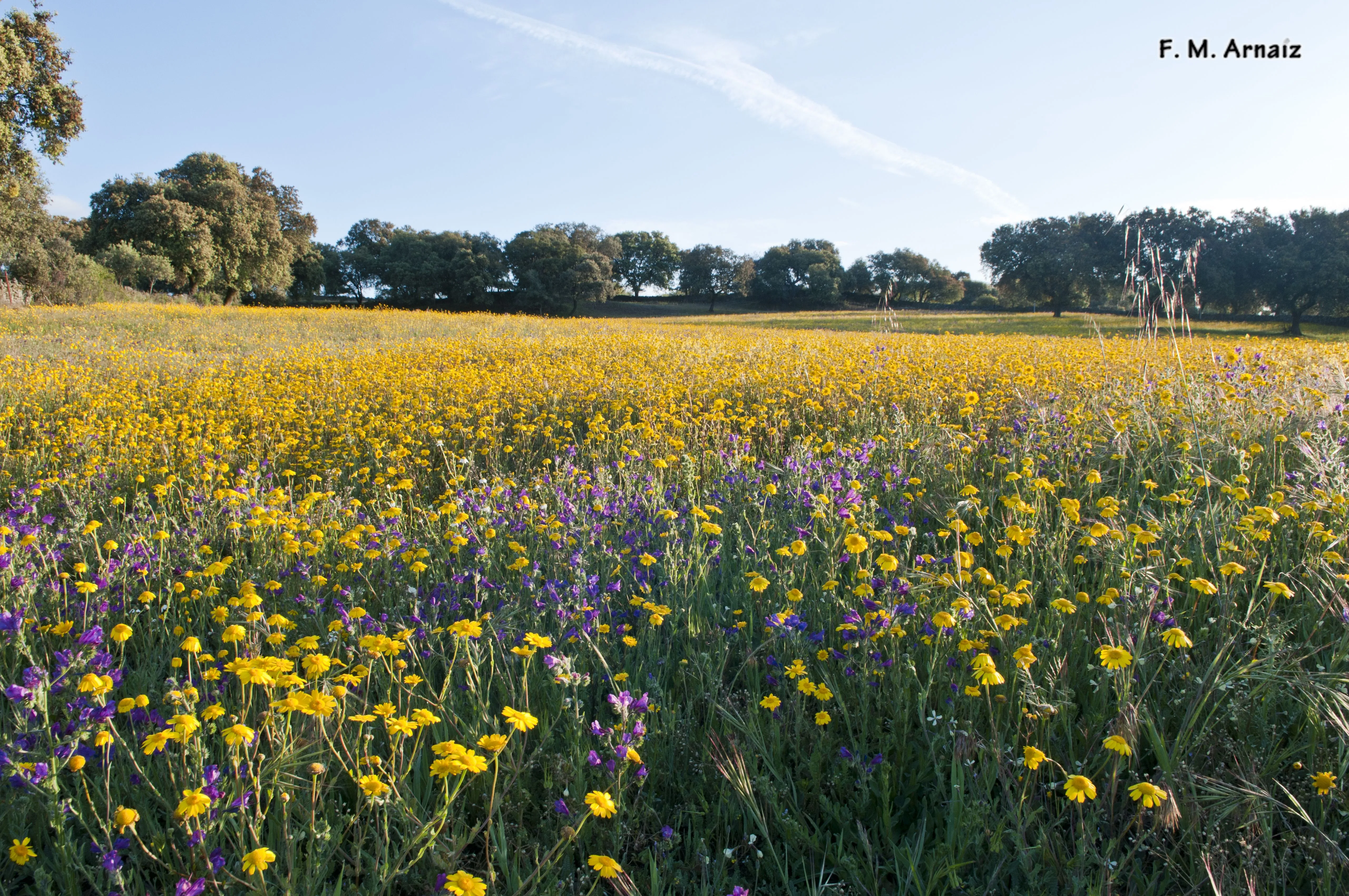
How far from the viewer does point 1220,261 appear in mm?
40938

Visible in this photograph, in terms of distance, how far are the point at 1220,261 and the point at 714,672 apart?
53.0 metres

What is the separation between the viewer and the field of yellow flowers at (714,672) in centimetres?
155

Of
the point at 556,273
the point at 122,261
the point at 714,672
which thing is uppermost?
the point at 556,273

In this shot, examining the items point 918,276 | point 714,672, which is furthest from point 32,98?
point 918,276

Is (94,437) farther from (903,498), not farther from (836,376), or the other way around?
(836,376)

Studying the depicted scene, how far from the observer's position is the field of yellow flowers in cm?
155

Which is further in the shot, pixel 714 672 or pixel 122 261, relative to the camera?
pixel 122 261

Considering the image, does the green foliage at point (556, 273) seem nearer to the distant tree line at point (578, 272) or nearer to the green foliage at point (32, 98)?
the distant tree line at point (578, 272)

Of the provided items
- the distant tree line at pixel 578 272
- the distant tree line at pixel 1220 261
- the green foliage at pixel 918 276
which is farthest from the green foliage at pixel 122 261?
the green foliage at pixel 918 276

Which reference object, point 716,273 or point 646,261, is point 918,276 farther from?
point 646,261

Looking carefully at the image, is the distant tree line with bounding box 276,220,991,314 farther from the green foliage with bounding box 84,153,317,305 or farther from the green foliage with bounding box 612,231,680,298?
the green foliage with bounding box 84,153,317,305

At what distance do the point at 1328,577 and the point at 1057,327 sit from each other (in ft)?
96.3

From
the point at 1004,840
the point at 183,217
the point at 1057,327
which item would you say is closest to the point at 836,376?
the point at 1004,840

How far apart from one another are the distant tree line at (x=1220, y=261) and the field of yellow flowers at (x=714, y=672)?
3281cm
